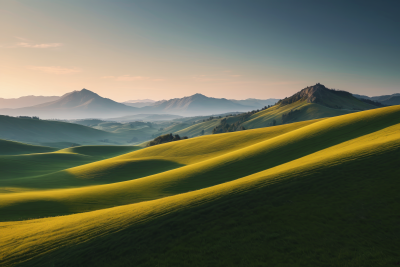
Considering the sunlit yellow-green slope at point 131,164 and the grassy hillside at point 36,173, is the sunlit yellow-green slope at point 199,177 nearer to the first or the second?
the grassy hillside at point 36,173

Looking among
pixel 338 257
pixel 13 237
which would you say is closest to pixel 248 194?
pixel 338 257

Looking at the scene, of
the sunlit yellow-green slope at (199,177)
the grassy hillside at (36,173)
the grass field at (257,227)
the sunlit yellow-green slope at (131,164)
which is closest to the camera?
the grass field at (257,227)

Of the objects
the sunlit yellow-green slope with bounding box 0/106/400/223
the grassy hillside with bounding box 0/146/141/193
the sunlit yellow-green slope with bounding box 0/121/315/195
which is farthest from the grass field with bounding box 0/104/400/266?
the sunlit yellow-green slope with bounding box 0/121/315/195

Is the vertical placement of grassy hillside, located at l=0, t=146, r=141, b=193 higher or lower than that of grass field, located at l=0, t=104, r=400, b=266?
higher

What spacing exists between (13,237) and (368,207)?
2484 centimetres

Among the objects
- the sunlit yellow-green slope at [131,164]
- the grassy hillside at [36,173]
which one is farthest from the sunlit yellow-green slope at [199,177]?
the sunlit yellow-green slope at [131,164]

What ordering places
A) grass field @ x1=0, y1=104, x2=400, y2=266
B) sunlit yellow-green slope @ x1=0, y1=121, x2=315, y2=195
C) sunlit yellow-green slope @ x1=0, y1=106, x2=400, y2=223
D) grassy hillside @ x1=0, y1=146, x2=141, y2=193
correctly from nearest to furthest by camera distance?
grass field @ x1=0, y1=104, x2=400, y2=266
sunlit yellow-green slope @ x1=0, y1=106, x2=400, y2=223
grassy hillside @ x1=0, y1=146, x2=141, y2=193
sunlit yellow-green slope @ x1=0, y1=121, x2=315, y2=195

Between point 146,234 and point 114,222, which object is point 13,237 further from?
point 146,234

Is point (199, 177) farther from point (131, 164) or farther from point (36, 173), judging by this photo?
point (36, 173)

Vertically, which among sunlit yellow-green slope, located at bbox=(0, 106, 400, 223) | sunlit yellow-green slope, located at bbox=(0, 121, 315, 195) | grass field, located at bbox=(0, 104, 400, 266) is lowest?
grass field, located at bbox=(0, 104, 400, 266)

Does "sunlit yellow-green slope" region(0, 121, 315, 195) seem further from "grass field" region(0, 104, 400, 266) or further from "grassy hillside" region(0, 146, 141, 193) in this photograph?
"grass field" region(0, 104, 400, 266)

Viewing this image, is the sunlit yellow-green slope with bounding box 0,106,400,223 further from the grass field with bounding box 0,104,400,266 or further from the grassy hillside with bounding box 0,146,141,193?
the grassy hillside with bounding box 0,146,141,193

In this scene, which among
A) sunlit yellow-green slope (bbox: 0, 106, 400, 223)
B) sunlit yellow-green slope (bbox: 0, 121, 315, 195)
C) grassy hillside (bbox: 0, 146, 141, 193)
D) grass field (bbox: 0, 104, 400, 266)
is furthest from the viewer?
sunlit yellow-green slope (bbox: 0, 121, 315, 195)

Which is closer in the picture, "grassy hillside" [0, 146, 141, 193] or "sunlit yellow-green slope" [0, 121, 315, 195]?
"grassy hillside" [0, 146, 141, 193]
